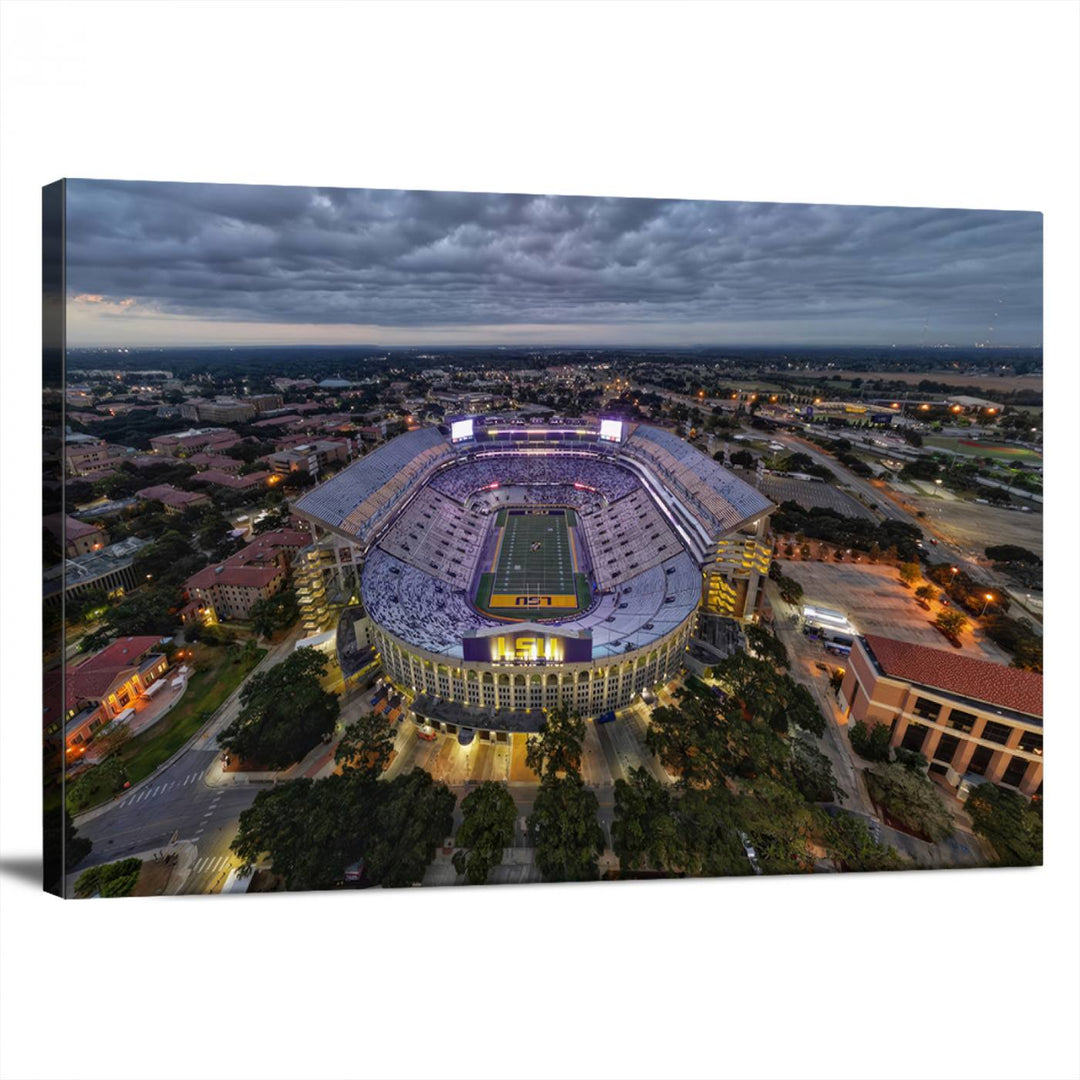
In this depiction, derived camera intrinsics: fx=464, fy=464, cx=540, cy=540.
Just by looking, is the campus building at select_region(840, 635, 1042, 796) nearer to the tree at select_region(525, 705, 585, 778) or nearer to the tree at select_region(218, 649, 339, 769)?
the tree at select_region(525, 705, 585, 778)

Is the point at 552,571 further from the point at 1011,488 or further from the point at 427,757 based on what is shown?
the point at 1011,488

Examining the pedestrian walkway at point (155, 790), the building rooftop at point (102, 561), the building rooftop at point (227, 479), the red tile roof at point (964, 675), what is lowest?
the pedestrian walkway at point (155, 790)

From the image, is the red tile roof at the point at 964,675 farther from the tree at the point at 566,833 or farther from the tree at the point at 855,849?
the tree at the point at 566,833

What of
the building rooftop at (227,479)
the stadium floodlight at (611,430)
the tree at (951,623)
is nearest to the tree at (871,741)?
the tree at (951,623)

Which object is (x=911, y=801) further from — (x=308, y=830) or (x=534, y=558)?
(x=534, y=558)

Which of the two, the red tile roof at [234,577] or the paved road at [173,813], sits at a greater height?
the red tile roof at [234,577]

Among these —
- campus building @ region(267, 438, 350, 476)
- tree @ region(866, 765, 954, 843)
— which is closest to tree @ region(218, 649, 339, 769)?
tree @ region(866, 765, 954, 843)

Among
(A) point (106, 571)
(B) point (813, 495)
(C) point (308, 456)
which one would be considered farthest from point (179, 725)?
(B) point (813, 495)
